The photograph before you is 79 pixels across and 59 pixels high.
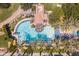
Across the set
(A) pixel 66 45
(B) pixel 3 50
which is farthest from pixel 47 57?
(B) pixel 3 50

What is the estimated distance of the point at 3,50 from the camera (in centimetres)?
98

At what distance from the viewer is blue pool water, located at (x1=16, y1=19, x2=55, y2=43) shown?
0.98m

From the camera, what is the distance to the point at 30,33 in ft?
3.22

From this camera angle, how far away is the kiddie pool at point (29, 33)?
3.22 ft

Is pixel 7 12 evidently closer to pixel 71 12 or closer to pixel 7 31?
pixel 7 31

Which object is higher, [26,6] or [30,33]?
[26,6]

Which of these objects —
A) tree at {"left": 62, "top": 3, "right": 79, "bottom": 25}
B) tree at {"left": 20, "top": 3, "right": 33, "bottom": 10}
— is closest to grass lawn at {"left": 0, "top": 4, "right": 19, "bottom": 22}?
tree at {"left": 20, "top": 3, "right": 33, "bottom": 10}

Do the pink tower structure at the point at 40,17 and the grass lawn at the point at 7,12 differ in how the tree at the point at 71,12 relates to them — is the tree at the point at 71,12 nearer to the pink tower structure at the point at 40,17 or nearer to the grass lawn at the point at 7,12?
the pink tower structure at the point at 40,17

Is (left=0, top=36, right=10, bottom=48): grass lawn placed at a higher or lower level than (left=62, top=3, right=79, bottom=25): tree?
lower

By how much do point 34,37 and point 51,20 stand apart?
14cm

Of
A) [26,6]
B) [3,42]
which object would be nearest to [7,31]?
[3,42]

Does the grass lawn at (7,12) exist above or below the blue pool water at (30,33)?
above

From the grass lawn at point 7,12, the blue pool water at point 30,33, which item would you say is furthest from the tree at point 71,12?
the grass lawn at point 7,12

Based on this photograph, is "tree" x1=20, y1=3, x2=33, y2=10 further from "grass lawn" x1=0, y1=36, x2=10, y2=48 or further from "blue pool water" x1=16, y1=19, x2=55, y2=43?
"grass lawn" x1=0, y1=36, x2=10, y2=48
